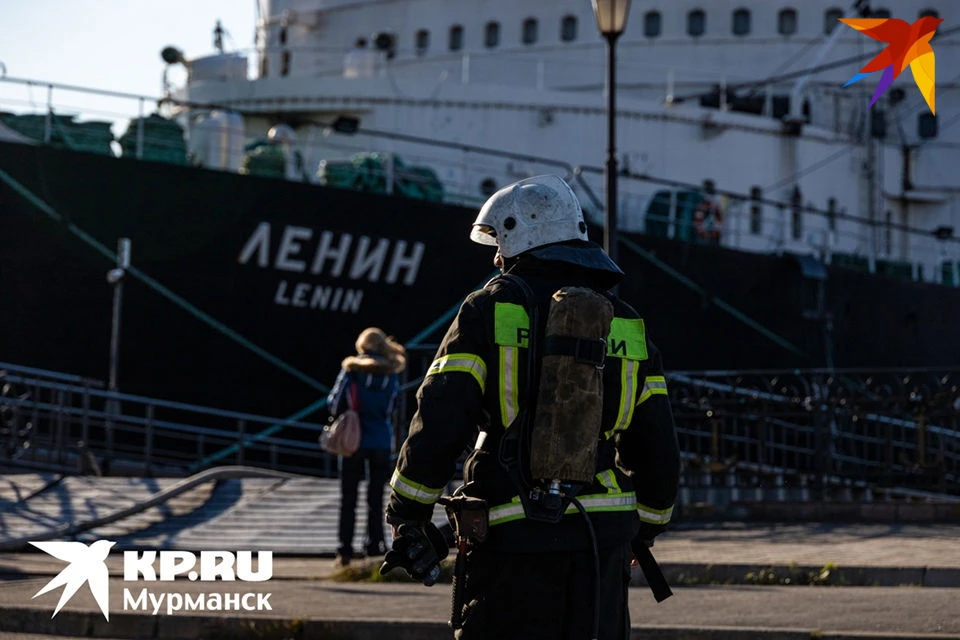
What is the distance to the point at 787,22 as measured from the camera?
23781 mm

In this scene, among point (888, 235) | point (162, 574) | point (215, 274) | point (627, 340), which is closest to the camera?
point (627, 340)

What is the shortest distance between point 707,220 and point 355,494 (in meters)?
11.4

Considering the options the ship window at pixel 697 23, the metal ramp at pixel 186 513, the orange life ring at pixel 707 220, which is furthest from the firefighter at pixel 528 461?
the ship window at pixel 697 23

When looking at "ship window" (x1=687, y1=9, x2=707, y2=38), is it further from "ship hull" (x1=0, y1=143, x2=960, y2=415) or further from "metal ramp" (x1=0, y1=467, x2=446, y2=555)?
"metal ramp" (x1=0, y1=467, x2=446, y2=555)

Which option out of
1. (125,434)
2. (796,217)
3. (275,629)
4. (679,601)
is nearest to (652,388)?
(275,629)

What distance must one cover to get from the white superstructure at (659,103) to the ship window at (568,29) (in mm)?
25

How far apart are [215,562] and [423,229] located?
8.27 meters

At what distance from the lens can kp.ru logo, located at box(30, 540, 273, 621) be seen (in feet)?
24.7

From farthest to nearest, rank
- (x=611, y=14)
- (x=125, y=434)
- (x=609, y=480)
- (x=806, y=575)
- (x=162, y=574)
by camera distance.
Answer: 1. (x=125, y=434)
2. (x=611, y=14)
3. (x=162, y=574)
4. (x=806, y=575)
5. (x=609, y=480)

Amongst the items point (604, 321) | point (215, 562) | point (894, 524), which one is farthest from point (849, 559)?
point (604, 321)

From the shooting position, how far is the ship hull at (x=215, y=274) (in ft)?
52.4

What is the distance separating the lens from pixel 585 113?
68.9 feet

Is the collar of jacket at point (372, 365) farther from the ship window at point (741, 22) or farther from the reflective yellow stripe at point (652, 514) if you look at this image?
the ship window at point (741, 22)

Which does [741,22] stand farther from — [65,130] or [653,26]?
[65,130]
